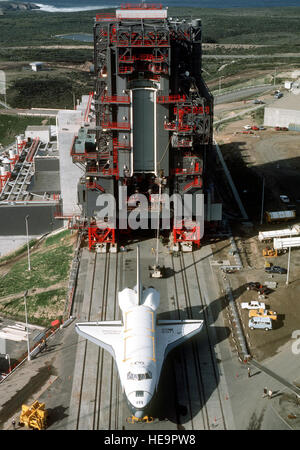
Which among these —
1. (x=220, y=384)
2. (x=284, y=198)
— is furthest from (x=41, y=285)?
(x=284, y=198)

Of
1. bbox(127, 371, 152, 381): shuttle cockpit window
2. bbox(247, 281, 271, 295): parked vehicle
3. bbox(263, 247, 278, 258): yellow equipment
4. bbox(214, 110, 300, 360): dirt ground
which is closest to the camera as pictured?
bbox(127, 371, 152, 381): shuttle cockpit window

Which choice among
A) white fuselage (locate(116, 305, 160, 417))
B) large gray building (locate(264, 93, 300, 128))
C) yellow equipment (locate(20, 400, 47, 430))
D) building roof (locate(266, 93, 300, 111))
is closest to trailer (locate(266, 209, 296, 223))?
white fuselage (locate(116, 305, 160, 417))

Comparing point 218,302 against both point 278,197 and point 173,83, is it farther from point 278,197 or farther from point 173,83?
point 278,197

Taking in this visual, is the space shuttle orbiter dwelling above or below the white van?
below

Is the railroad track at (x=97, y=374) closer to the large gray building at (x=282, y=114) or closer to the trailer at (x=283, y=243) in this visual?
the trailer at (x=283, y=243)

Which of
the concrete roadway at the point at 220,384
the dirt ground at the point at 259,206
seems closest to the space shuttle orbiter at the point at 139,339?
the concrete roadway at the point at 220,384

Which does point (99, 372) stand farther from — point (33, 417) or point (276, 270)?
point (276, 270)

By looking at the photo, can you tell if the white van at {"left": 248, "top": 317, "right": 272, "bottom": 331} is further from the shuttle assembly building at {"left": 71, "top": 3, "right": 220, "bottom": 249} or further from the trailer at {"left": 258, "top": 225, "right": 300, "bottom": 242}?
the trailer at {"left": 258, "top": 225, "right": 300, "bottom": 242}
